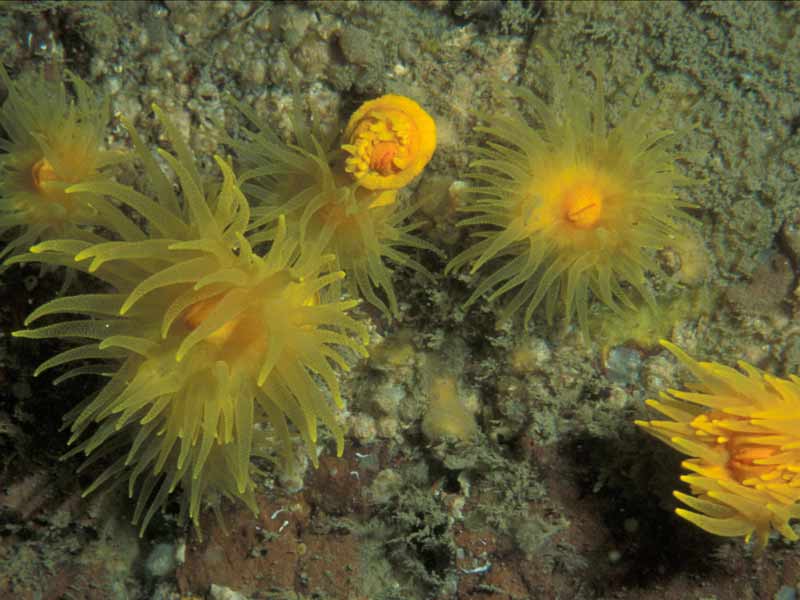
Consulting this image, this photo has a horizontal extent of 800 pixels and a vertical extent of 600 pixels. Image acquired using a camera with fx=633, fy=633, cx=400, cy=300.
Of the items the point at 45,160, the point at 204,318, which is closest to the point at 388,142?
the point at 204,318

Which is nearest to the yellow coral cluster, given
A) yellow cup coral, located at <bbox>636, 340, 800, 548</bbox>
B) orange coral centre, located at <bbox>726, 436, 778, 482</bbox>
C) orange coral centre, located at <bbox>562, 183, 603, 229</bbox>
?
orange coral centre, located at <bbox>562, 183, 603, 229</bbox>

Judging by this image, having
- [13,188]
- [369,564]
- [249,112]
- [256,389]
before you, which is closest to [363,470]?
[369,564]

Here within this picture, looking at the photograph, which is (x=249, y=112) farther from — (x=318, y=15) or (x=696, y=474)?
(x=696, y=474)

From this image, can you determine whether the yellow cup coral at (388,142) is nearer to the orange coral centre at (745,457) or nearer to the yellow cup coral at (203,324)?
the yellow cup coral at (203,324)

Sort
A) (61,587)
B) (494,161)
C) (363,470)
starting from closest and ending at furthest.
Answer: (494,161), (363,470), (61,587)

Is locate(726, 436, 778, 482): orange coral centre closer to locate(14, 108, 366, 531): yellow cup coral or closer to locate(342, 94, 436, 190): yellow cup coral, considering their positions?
locate(14, 108, 366, 531): yellow cup coral

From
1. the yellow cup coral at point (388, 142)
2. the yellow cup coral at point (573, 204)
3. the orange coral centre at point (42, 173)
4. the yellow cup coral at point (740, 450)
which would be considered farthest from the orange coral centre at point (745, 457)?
the orange coral centre at point (42, 173)
